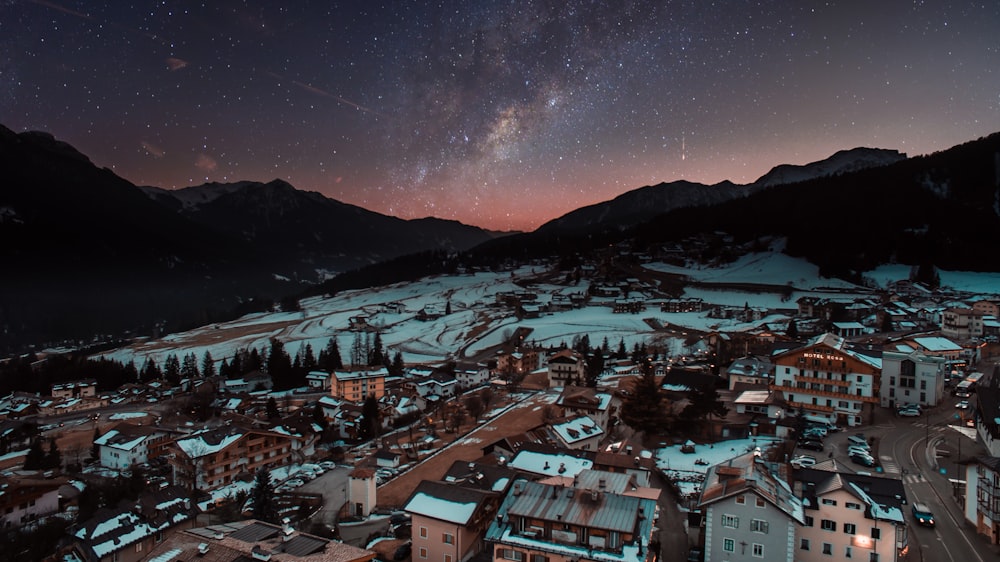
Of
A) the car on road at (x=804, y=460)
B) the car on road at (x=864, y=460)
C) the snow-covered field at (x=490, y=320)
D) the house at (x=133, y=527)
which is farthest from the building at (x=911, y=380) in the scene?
the house at (x=133, y=527)

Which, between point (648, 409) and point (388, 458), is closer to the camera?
point (648, 409)

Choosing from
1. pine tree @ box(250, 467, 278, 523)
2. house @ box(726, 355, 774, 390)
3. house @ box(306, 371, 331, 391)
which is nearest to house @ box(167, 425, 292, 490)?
pine tree @ box(250, 467, 278, 523)

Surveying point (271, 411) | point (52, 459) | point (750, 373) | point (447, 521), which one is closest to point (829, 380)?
point (750, 373)

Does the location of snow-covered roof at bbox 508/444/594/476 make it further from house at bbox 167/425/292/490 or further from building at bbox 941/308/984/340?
building at bbox 941/308/984/340

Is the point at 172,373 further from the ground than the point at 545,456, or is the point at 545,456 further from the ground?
the point at 545,456

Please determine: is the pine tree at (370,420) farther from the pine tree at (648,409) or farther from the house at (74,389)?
the house at (74,389)

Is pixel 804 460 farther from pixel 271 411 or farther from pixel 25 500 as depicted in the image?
pixel 271 411
